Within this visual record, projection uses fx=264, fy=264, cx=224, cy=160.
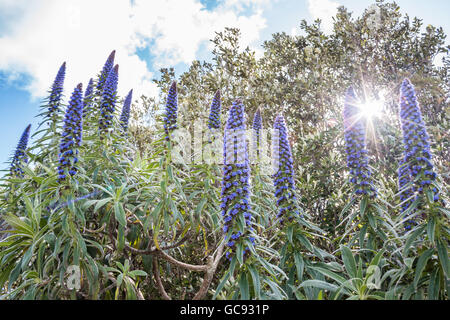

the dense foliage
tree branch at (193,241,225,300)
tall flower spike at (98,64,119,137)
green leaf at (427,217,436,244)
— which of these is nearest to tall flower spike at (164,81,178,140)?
the dense foliage

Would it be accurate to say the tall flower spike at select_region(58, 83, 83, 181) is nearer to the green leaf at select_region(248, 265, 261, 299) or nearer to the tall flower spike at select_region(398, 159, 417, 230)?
the green leaf at select_region(248, 265, 261, 299)

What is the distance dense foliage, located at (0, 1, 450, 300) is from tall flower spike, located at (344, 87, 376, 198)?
0.05 feet

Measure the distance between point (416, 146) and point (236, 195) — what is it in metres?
1.68

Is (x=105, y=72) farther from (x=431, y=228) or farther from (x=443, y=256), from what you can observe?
(x=443, y=256)

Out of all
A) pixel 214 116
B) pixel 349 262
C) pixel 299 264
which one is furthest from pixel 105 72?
pixel 349 262

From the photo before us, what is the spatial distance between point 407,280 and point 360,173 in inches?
39.8

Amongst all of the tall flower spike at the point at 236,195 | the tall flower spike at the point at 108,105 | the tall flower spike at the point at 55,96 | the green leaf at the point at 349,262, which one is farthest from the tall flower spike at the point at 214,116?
the tall flower spike at the point at 55,96

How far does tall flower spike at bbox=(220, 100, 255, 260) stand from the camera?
87.4 inches

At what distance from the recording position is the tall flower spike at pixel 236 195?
2.22 m

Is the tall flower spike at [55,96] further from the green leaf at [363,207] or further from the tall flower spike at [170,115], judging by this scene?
the green leaf at [363,207]

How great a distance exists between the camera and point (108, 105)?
3330 mm

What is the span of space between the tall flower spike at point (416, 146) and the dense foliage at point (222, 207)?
1 cm

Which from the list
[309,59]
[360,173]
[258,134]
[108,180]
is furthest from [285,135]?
[309,59]
